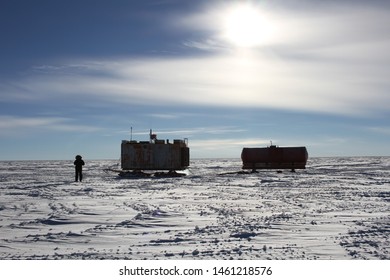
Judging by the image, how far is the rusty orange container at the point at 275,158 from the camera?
35.8 metres

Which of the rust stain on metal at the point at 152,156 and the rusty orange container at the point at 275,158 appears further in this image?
the rusty orange container at the point at 275,158

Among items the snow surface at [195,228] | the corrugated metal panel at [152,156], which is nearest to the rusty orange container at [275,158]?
the corrugated metal panel at [152,156]

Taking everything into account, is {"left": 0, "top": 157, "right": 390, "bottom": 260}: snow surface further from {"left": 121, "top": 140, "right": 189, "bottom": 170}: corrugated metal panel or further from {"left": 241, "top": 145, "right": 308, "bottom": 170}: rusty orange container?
{"left": 241, "top": 145, "right": 308, "bottom": 170}: rusty orange container

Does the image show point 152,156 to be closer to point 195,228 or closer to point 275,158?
point 275,158

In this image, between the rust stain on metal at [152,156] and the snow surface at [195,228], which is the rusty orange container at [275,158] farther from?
the snow surface at [195,228]

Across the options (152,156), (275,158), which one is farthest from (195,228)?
(275,158)

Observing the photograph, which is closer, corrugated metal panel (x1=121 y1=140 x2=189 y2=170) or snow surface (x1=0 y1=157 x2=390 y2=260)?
snow surface (x1=0 y1=157 x2=390 y2=260)

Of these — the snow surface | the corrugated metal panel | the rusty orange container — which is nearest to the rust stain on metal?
the corrugated metal panel

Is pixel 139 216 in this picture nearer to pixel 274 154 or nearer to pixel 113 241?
pixel 113 241

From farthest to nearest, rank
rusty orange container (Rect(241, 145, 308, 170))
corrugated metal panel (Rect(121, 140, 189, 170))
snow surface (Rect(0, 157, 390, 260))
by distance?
rusty orange container (Rect(241, 145, 308, 170)) < corrugated metal panel (Rect(121, 140, 189, 170)) < snow surface (Rect(0, 157, 390, 260))

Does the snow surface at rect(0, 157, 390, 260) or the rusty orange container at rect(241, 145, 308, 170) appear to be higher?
the rusty orange container at rect(241, 145, 308, 170)

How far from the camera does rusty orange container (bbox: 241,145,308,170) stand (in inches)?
1411
